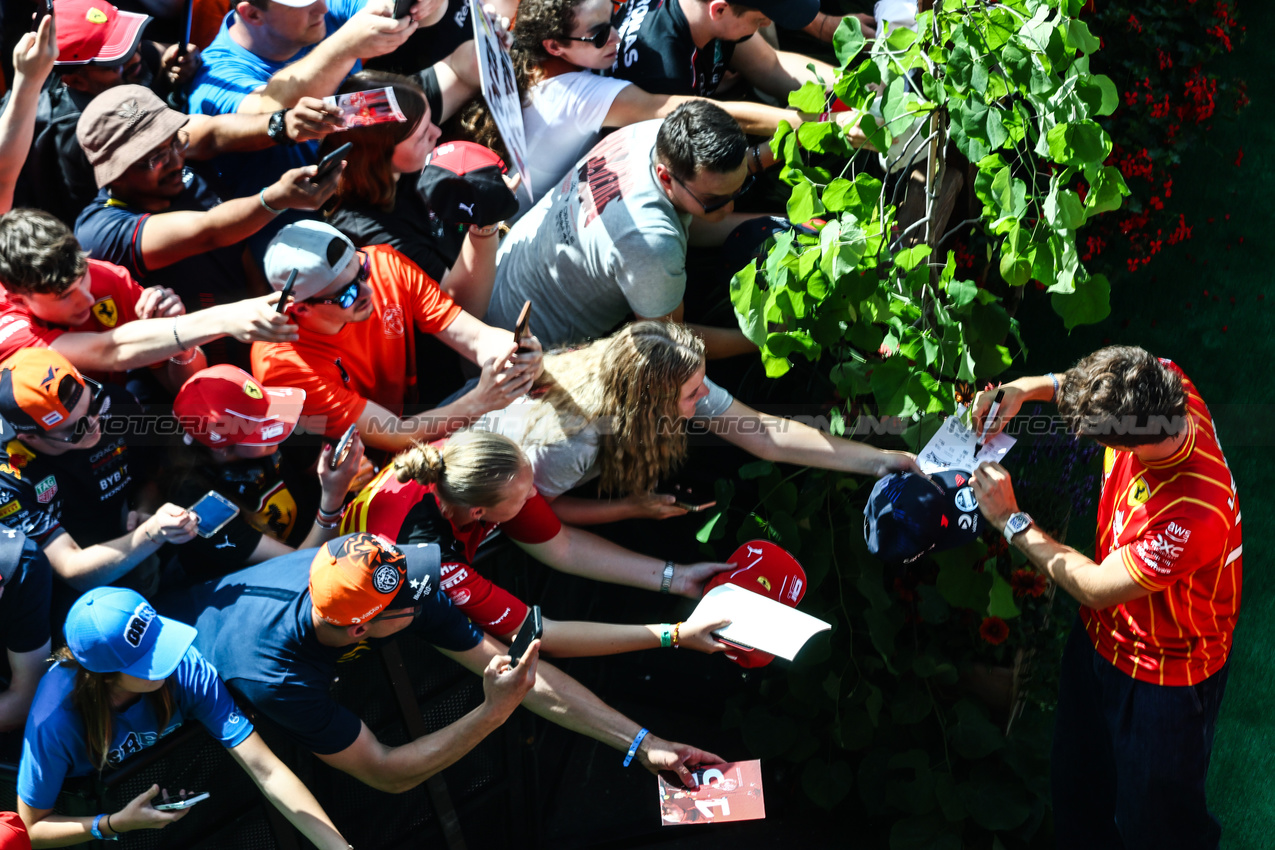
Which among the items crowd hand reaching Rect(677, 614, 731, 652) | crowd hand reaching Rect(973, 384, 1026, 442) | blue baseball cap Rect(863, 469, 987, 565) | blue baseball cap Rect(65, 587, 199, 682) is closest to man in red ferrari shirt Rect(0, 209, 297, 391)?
blue baseball cap Rect(65, 587, 199, 682)

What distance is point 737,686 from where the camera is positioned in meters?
4.07

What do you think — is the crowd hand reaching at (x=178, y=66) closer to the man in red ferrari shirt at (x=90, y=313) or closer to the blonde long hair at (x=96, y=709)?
the man in red ferrari shirt at (x=90, y=313)

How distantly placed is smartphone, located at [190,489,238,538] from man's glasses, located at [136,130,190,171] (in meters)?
1.02

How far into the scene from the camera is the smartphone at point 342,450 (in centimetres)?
283

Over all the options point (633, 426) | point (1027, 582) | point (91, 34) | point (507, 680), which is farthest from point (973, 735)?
point (91, 34)

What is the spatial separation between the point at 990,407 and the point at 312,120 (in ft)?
6.90

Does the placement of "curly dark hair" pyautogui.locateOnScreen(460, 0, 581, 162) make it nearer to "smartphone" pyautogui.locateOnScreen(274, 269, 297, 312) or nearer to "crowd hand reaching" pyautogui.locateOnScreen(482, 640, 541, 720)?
"smartphone" pyautogui.locateOnScreen(274, 269, 297, 312)

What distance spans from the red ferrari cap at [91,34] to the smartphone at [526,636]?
2218 millimetres

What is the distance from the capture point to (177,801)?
2572 millimetres

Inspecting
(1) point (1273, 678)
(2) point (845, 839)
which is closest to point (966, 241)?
(1) point (1273, 678)

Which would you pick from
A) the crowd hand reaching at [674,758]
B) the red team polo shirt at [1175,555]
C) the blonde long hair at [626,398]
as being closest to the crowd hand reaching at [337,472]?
the blonde long hair at [626,398]

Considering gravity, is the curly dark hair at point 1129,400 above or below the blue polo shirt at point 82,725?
above

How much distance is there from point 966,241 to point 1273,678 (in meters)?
2.01

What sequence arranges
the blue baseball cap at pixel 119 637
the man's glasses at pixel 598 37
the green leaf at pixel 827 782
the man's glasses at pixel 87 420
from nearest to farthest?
the blue baseball cap at pixel 119 637 < the man's glasses at pixel 87 420 < the man's glasses at pixel 598 37 < the green leaf at pixel 827 782
